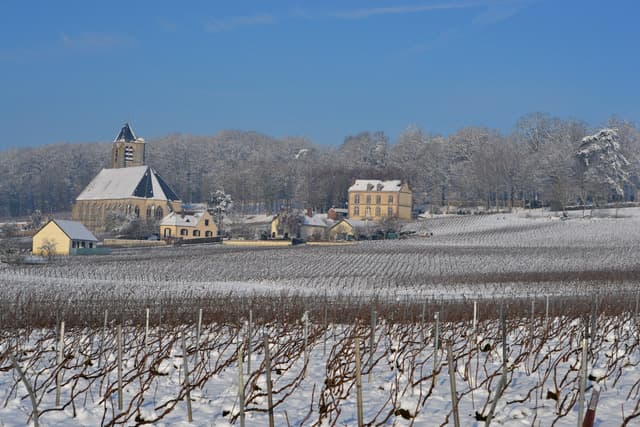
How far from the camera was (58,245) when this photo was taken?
60219mm

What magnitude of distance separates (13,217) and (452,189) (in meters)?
65.2

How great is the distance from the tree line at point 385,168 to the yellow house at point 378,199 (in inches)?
303

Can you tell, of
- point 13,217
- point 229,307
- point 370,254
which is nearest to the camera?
point 229,307

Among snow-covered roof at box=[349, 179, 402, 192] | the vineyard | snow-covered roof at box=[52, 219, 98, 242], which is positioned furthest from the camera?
snow-covered roof at box=[349, 179, 402, 192]

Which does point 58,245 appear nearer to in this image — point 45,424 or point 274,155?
point 45,424

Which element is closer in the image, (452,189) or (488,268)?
(488,268)

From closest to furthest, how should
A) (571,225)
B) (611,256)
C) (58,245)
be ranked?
(611,256) → (58,245) → (571,225)

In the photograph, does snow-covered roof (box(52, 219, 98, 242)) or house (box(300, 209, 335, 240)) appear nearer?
snow-covered roof (box(52, 219, 98, 242))

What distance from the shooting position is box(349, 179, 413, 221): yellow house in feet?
285

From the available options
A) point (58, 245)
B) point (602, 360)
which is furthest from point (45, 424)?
point (58, 245)

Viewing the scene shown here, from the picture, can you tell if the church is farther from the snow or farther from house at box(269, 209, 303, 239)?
house at box(269, 209, 303, 239)

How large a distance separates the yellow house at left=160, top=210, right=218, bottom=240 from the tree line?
2220 centimetres

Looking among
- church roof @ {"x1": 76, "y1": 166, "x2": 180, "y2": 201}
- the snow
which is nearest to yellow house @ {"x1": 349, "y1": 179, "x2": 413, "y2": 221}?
church roof @ {"x1": 76, "y1": 166, "x2": 180, "y2": 201}

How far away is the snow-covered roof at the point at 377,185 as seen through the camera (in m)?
88.0
